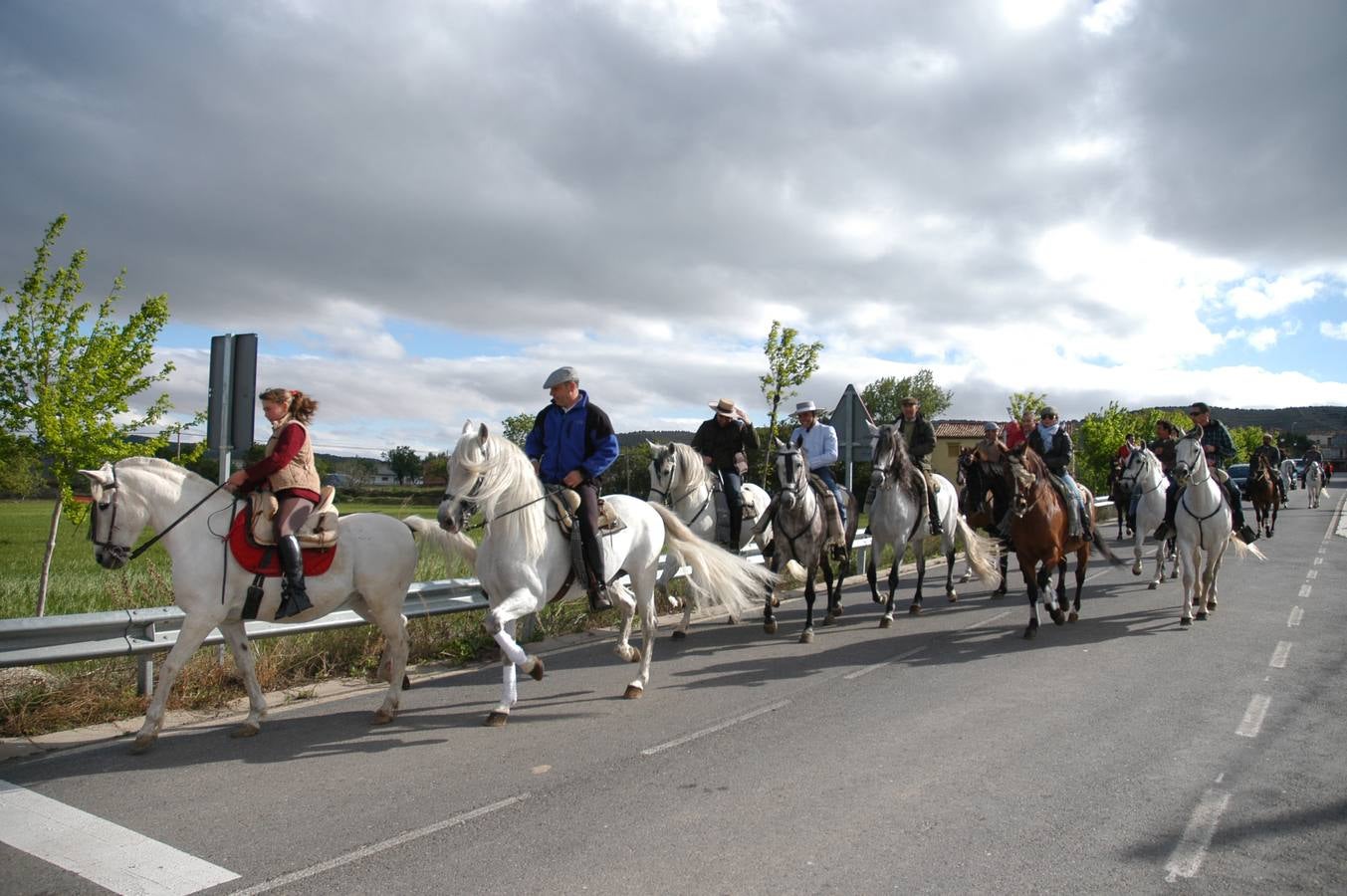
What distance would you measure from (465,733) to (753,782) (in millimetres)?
2114

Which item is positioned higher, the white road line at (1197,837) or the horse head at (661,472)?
the horse head at (661,472)

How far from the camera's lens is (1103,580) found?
13.9m

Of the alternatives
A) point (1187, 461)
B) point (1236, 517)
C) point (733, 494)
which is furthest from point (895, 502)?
point (1236, 517)

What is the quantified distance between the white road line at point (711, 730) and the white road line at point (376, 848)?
3.42ft

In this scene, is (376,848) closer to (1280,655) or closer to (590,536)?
(590,536)

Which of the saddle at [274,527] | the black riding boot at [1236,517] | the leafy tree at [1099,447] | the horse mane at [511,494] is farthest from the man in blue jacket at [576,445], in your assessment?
the leafy tree at [1099,447]

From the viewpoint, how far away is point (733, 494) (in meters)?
10.9

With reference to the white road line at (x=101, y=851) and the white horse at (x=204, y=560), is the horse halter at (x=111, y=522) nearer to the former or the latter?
the white horse at (x=204, y=560)

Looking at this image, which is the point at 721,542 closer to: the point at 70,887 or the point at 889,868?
the point at 889,868

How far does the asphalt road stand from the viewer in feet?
12.4

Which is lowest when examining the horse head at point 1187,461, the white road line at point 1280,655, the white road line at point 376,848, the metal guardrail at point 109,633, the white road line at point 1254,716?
the white road line at point 376,848

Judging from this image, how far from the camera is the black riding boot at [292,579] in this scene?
5750 millimetres

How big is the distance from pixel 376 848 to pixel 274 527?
2530 mm

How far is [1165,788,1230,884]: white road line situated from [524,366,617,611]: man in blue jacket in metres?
4.01
